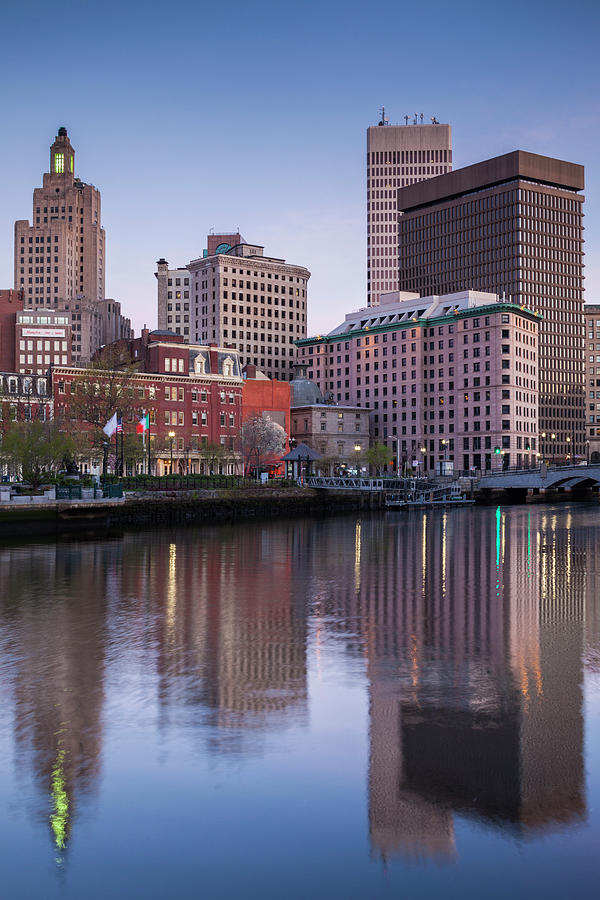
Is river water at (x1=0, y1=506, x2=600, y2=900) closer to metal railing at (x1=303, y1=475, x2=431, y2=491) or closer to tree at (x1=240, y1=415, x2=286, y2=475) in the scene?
metal railing at (x1=303, y1=475, x2=431, y2=491)

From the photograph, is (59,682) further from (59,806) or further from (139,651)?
(59,806)

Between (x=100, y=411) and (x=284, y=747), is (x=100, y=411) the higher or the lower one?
the higher one

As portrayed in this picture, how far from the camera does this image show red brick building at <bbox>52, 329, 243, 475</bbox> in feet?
396

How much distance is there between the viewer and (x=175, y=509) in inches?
3201

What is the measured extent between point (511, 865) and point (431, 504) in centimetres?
10045

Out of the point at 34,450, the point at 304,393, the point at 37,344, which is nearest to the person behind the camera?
the point at 34,450

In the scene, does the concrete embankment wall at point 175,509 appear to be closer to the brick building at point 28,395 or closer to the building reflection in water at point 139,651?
the building reflection in water at point 139,651

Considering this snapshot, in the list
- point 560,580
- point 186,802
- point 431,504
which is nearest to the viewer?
point 186,802

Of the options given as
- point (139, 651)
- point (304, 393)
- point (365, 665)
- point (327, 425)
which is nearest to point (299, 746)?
point (365, 665)

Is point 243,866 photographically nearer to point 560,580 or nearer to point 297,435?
point 560,580

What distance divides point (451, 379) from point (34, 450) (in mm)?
115797

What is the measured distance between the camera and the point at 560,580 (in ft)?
120

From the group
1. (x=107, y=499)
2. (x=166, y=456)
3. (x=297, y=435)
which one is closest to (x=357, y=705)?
(x=107, y=499)

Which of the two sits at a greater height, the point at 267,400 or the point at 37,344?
the point at 37,344
